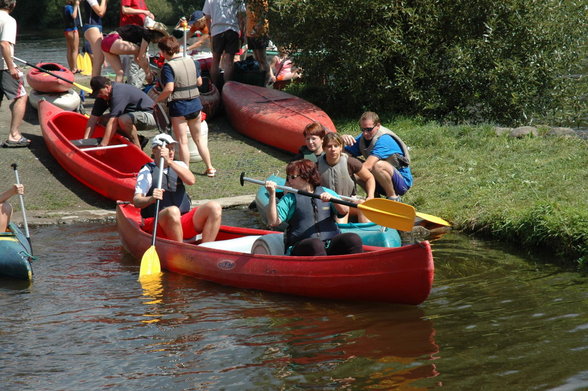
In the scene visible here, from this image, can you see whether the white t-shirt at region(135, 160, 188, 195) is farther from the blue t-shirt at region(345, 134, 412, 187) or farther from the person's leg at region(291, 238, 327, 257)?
the blue t-shirt at region(345, 134, 412, 187)

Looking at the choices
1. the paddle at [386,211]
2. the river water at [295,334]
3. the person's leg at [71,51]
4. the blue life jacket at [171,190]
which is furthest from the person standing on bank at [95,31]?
the paddle at [386,211]

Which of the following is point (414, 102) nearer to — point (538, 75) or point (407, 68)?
point (407, 68)

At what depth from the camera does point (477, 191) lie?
8.78 meters

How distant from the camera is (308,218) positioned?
6598 mm

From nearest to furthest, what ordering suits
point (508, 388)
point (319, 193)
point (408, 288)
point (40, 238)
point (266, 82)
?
point (508, 388) → point (408, 288) → point (319, 193) → point (40, 238) → point (266, 82)

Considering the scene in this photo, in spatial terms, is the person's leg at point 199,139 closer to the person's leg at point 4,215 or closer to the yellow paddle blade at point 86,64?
the person's leg at point 4,215

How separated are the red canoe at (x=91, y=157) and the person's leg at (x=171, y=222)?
185 centimetres

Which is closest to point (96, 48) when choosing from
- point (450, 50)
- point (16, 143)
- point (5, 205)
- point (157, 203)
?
point (16, 143)


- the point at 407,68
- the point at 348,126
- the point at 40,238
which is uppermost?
the point at 407,68

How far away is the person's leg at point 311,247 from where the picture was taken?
21.3 ft

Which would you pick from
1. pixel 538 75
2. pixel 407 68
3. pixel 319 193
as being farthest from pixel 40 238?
pixel 538 75

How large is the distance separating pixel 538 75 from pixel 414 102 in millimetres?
1712

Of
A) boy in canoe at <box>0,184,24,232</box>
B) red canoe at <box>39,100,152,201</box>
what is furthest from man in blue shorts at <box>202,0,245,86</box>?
boy in canoe at <box>0,184,24,232</box>

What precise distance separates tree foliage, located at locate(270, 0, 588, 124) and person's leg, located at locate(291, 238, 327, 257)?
5.65m
